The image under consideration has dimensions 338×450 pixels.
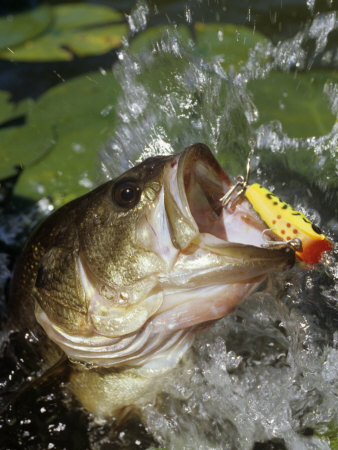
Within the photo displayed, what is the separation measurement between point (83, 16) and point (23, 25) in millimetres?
474

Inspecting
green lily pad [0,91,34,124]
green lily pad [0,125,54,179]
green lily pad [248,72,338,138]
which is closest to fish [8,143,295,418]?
→ green lily pad [0,125,54,179]

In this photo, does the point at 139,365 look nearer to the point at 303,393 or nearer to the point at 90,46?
the point at 303,393

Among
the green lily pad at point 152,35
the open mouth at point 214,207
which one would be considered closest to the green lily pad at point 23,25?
the green lily pad at point 152,35

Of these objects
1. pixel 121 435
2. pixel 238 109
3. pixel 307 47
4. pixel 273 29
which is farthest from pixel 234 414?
pixel 273 29

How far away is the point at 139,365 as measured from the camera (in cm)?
181

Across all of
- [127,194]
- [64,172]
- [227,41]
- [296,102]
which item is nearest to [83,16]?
[227,41]

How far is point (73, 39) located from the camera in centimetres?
389

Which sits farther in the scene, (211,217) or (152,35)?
(152,35)

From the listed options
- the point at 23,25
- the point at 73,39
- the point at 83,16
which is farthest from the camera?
the point at 83,16

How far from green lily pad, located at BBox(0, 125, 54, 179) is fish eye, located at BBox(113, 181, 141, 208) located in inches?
61.2

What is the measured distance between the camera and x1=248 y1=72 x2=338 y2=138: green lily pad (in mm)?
3049

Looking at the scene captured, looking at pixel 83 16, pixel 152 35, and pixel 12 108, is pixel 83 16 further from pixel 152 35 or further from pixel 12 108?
pixel 12 108

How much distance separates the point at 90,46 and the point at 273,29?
4.39 feet

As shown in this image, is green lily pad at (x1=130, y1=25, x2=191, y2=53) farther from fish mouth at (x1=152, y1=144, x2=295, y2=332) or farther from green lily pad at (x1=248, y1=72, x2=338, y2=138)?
fish mouth at (x1=152, y1=144, x2=295, y2=332)
